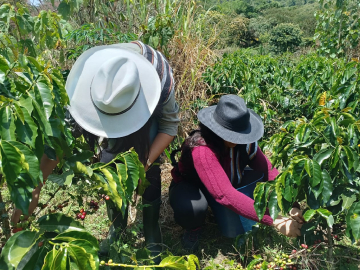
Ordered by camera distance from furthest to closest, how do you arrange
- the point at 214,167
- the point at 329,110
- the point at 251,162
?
1. the point at 251,162
2. the point at 214,167
3. the point at 329,110

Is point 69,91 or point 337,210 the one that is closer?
point 337,210

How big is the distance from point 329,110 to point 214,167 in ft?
2.10

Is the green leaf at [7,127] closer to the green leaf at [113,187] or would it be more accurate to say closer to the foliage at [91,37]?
the green leaf at [113,187]

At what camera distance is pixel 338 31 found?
7.57 m

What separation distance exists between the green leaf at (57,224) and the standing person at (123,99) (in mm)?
427

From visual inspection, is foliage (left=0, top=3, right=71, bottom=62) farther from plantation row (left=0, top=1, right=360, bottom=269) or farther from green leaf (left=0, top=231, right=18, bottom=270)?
green leaf (left=0, top=231, right=18, bottom=270)

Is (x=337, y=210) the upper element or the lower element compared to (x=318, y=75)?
upper

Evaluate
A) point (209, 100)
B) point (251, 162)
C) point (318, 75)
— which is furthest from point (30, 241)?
point (318, 75)

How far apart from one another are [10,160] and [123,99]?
2.35 ft

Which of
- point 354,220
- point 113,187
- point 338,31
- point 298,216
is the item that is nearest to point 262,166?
point 298,216

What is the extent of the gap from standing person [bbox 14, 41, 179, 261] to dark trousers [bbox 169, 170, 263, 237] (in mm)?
229

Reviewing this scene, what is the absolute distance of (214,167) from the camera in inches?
73.4

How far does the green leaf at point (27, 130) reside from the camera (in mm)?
899

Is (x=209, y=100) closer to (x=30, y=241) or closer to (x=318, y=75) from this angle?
(x=318, y=75)
